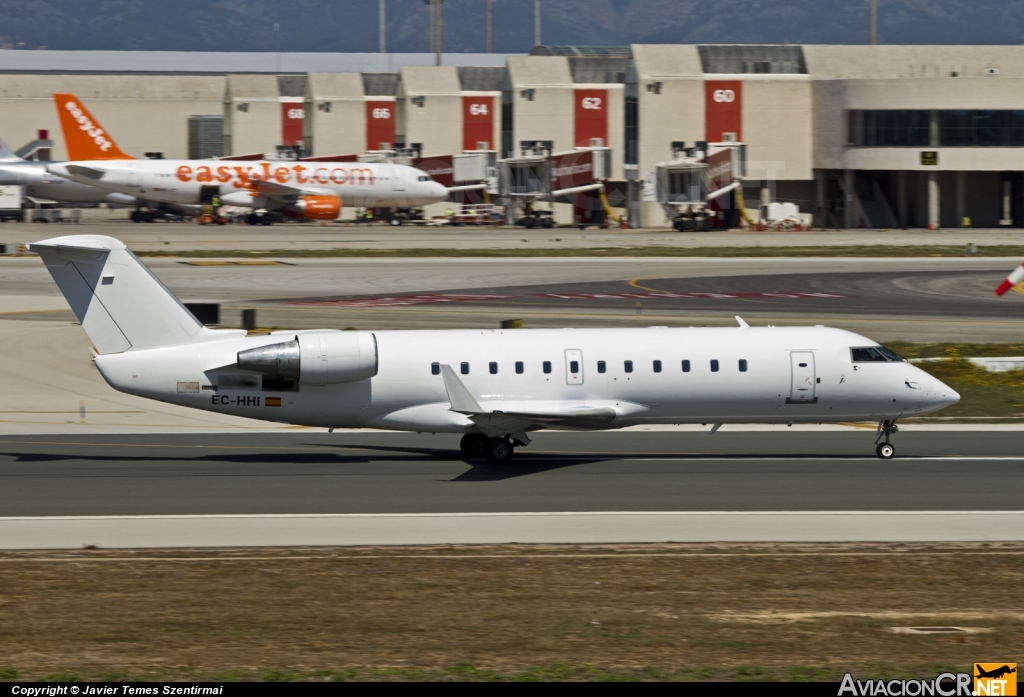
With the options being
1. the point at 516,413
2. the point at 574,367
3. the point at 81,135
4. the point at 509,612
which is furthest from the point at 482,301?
the point at 81,135

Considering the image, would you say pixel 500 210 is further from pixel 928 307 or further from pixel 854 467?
pixel 854 467

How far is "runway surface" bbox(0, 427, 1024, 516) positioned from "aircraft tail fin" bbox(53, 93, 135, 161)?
262 ft

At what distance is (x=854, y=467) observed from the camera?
27.0m

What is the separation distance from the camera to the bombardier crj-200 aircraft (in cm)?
10238

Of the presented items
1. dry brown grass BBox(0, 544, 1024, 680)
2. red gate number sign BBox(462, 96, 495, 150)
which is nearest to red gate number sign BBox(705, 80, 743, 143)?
red gate number sign BBox(462, 96, 495, 150)

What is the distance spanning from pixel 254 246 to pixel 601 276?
2745 cm

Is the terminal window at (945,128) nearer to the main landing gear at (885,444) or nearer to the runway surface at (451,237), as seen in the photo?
the runway surface at (451,237)

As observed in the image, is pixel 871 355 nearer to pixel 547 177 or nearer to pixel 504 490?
pixel 504 490

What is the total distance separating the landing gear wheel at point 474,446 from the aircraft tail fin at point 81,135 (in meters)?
85.6

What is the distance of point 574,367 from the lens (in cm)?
2698

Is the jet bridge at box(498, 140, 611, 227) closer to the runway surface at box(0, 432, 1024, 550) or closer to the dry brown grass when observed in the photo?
the runway surface at box(0, 432, 1024, 550)

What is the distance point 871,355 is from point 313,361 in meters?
12.1

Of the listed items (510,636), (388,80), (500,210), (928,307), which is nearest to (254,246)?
(500,210)

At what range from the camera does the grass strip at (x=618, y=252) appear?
74250 mm
